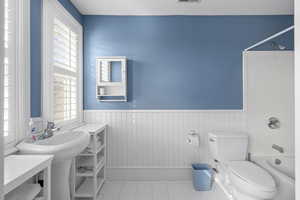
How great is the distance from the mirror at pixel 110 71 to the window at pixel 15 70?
120 cm

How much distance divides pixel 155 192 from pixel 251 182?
1.18m

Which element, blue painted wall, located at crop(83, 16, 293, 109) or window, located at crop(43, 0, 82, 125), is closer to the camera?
window, located at crop(43, 0, 82, 125)

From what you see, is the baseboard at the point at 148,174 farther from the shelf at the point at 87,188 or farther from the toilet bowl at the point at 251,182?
the toilet bowl at the point at 251,182

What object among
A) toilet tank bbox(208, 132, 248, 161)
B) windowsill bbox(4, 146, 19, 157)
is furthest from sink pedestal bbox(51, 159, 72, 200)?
toilet tank bbox(208, 132, 248, 161)

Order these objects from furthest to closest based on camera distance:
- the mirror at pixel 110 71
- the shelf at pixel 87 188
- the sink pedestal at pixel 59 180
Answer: the mirror at pixel 110 71 → the shelf at pixel 87 188 → the sink pedestal at pixel 59 180

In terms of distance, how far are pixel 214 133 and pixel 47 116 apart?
202cm

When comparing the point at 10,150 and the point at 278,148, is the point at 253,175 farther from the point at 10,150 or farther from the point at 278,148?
the point at 10,150

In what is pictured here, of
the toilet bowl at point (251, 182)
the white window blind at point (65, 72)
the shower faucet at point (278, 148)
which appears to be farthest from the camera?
the shower faucet at point (278, 148)

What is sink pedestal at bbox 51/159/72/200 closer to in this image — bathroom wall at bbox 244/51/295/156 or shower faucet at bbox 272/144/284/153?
bathroom wall at bbox 244/51/295/156

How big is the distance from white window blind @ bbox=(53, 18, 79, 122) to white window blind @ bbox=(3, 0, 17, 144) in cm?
57

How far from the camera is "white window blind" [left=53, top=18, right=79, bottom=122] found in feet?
7.19

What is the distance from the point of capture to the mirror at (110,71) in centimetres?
281

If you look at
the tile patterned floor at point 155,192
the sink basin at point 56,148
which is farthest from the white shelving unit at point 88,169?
the sink basin at point 56,148

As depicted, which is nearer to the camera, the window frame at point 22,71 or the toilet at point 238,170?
the window frame at point 22,71
